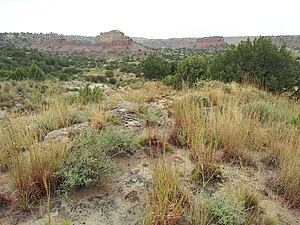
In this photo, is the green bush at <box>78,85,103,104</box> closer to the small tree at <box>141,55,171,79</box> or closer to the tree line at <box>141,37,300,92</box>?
the tree line at <box>141,37,300,92</box>

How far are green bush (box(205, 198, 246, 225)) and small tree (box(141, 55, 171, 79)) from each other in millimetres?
18358

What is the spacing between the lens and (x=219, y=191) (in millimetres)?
2797

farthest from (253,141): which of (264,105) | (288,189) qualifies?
(264,105)

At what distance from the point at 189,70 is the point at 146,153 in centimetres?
919

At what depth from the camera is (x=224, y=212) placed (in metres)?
2.26

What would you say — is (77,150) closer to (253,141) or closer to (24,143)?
(24,143)

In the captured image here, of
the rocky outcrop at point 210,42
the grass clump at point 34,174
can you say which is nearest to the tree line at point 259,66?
the grass clump at point 34,174

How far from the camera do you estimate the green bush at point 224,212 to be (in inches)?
86.9

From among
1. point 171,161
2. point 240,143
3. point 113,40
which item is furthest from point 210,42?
point 171,161

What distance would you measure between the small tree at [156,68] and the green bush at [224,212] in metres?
18.4

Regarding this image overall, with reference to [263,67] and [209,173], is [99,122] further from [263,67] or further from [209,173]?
[263,67]

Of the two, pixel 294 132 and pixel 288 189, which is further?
pixel 294 132

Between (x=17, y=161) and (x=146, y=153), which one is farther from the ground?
(x=17, y=161)

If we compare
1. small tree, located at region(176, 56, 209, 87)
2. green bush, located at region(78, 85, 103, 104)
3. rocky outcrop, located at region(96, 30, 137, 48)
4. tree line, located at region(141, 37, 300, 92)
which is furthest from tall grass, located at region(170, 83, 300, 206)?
rocky outcrop, located at region(96, 30, 137, 48)
